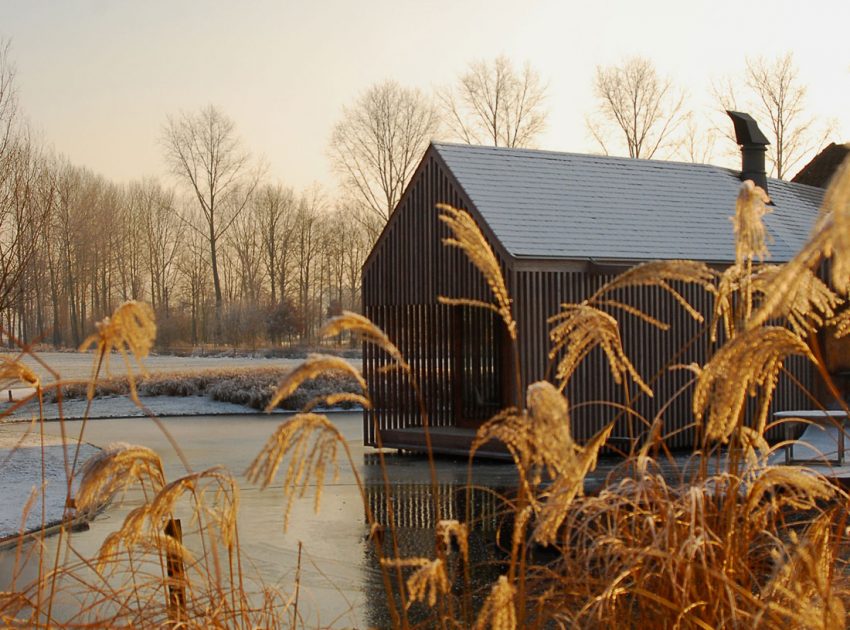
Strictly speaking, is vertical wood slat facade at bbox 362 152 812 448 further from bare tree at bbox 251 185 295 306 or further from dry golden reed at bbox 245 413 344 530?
bare tree at bbox 251 185 295 306

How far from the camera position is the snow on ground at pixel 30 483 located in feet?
33.7

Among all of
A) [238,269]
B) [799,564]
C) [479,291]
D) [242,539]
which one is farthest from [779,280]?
[238,269]

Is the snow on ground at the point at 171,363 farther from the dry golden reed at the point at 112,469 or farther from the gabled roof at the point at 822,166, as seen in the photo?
the dry golden reed at the point at 112,469

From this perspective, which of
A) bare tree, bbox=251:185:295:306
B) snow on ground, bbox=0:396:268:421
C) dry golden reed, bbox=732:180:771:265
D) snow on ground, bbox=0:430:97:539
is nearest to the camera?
dry golden reed, bbox=732:180:771:265

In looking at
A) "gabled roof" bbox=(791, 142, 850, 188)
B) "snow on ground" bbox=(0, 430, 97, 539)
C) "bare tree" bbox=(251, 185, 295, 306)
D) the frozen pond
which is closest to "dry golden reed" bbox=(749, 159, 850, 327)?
the frozen pond

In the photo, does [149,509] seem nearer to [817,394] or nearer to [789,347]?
[789,347]

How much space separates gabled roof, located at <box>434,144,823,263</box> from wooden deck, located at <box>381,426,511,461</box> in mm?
2395

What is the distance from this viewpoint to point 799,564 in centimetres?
313

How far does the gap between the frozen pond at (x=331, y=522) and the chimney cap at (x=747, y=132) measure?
7.59 metres

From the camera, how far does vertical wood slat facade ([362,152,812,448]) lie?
14.6m

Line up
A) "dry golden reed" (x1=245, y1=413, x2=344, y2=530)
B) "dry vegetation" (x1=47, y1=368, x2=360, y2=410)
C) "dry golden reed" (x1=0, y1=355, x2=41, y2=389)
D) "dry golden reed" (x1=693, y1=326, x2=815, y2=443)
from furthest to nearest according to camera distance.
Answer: "dry vegetation" (x1=47, y1=368, x2=360, y2=410)
"dry golden reed" (x1=0, y1=355, x2=41, y2=389)
"dry golden reed" (x1=693, y1=326, x2=815, y2=443)
"dry golden reed" (x1=245, y1=413, x2=344, y2=530)

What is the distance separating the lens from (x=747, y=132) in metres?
19.1

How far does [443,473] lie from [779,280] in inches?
476

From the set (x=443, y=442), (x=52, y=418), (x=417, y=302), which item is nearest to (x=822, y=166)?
(x=417, y=302)
